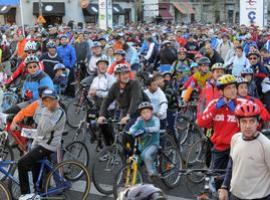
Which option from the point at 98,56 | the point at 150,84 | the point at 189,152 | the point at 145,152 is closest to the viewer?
the point at 145,152

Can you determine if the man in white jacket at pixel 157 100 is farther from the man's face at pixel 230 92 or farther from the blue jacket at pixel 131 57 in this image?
the blue jacket at pixel 131 57

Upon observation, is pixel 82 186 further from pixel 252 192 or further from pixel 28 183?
pixel 252 192

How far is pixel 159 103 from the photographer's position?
8281mm

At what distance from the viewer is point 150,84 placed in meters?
8.45

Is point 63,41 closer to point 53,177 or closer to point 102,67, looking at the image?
point 102,67

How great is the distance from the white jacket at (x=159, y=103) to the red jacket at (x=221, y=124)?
2122 mm

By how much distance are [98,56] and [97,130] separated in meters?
4.15

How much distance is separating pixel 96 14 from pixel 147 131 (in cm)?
4216

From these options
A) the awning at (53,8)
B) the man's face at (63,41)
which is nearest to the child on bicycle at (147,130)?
the man's face at (63,41)

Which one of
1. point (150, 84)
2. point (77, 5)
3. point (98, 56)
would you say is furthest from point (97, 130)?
point (77, 5)

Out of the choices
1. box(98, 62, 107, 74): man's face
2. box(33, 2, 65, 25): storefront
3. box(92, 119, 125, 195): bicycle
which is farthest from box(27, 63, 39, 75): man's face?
box(33, 2, 65, 25): storefront

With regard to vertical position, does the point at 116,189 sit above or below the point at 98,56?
below

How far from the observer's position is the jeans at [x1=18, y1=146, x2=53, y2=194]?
249 inches

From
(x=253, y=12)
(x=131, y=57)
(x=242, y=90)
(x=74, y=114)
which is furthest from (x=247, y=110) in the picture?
(x=253, y=12)
